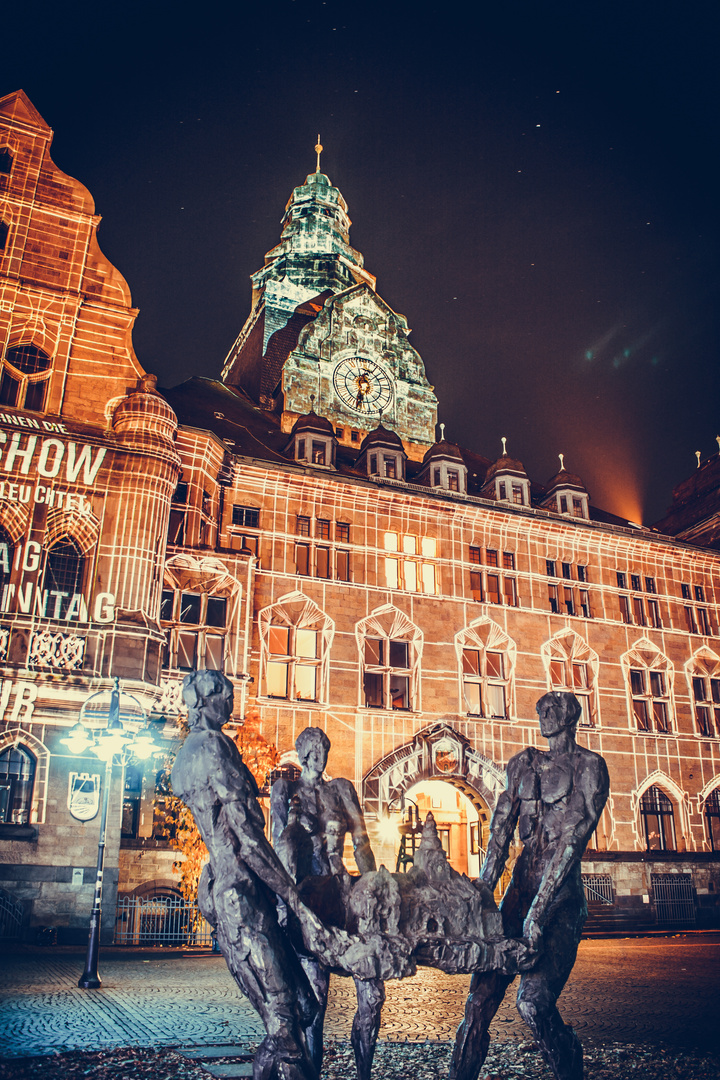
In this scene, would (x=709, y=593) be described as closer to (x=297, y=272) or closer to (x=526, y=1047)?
(x=297, y=272)

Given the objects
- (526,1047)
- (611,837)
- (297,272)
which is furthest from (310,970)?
(297,272)

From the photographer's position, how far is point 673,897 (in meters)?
30.2

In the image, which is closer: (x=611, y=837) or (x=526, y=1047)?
(x=526, y=1047)

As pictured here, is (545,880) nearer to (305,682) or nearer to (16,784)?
(16,784)

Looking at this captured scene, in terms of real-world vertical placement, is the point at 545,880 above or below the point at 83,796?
below

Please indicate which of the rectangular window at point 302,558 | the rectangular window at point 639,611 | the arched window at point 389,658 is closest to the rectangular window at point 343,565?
the rectangular window at point 302,558

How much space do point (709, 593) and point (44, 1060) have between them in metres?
34.7

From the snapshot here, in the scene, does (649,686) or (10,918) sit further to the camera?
(649,686)

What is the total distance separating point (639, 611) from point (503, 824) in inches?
1180

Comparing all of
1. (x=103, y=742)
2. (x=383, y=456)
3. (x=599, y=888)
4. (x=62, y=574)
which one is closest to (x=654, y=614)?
(x=599, y=888)

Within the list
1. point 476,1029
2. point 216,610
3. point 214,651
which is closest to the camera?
point 476,1029

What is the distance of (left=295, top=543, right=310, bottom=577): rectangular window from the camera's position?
28.4m

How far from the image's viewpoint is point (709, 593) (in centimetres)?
3691

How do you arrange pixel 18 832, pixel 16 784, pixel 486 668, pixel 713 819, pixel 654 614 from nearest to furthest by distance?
1. pixel 18 832
2. pixel 16 784
3. pixel 486 668
4. pixel 713 819
5. pixel 654 614
